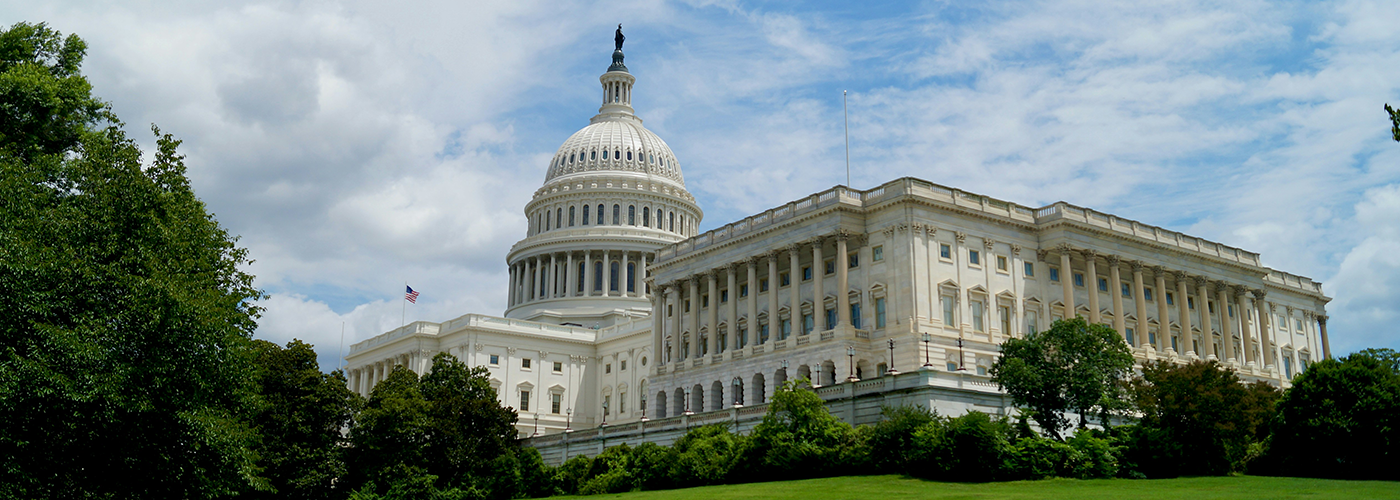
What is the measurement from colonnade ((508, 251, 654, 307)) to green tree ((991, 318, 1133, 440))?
79.1 metres

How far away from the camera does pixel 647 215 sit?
447 feet

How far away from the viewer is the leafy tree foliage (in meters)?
46.6

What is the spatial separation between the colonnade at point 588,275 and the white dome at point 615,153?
41.4ft

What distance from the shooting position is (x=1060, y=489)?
1535 inches

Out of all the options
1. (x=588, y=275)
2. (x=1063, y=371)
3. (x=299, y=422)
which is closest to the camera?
(x=1063, y=371)

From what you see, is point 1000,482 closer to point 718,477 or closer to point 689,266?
point 718,477

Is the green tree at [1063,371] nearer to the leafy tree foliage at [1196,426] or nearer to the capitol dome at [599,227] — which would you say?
the leafy tree foliage at [1196,426]

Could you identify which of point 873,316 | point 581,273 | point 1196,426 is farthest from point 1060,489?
point 581,273

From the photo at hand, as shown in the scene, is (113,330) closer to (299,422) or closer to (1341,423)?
(299,422)

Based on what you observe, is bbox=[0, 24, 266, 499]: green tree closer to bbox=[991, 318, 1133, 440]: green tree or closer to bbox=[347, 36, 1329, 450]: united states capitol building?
bbox=[347, 36, 1329, 450]: united states capitol building

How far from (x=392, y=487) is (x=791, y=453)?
18345 mm

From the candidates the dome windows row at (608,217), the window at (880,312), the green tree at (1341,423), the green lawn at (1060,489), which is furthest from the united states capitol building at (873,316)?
the dome windows row at (608,217)

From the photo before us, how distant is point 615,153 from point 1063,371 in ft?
309

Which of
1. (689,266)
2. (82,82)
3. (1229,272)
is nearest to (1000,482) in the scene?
(82,82)
